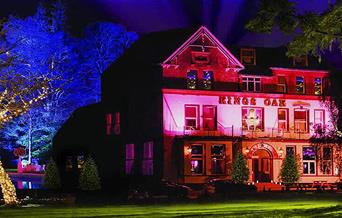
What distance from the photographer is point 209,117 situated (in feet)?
163

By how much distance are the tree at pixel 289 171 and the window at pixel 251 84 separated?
687 cm

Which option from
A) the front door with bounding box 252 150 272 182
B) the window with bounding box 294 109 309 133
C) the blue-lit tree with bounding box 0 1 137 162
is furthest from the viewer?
the blue-lit tree with bounding box 0 1 137 162

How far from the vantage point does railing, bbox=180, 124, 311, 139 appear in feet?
159

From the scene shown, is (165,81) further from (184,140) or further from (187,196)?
(187,196)

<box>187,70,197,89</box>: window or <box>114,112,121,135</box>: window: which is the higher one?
<box>187,70,197,89</box>: window

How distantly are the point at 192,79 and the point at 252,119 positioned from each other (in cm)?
625

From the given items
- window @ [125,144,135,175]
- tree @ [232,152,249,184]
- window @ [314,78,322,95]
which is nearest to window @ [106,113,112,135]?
window @ [125,144,135,175]

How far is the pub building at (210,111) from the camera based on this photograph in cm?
4834

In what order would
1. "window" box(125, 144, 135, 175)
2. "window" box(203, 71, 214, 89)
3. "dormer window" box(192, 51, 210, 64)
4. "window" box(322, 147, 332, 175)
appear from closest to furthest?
1. "dormer window" box(192, 51, 210, 64)
2. "window" box(203, 71, 214, 89)
3. "window" box(322, 147, 332, 175)
4. "window" box(125, 144, 135, 175)

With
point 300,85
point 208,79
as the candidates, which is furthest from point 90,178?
point 300,85

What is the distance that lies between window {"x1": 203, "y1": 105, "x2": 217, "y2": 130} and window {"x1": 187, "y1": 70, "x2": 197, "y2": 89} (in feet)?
6.59

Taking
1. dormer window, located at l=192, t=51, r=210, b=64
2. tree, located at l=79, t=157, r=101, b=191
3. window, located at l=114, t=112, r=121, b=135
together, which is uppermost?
dormer window, located at l=192, t=51, r=210, b=64

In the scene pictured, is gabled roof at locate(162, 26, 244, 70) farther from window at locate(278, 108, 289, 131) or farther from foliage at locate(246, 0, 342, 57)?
foliage at locate(246, 0, 342, 57)

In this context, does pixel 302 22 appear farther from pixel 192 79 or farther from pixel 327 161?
pixel 327 161
